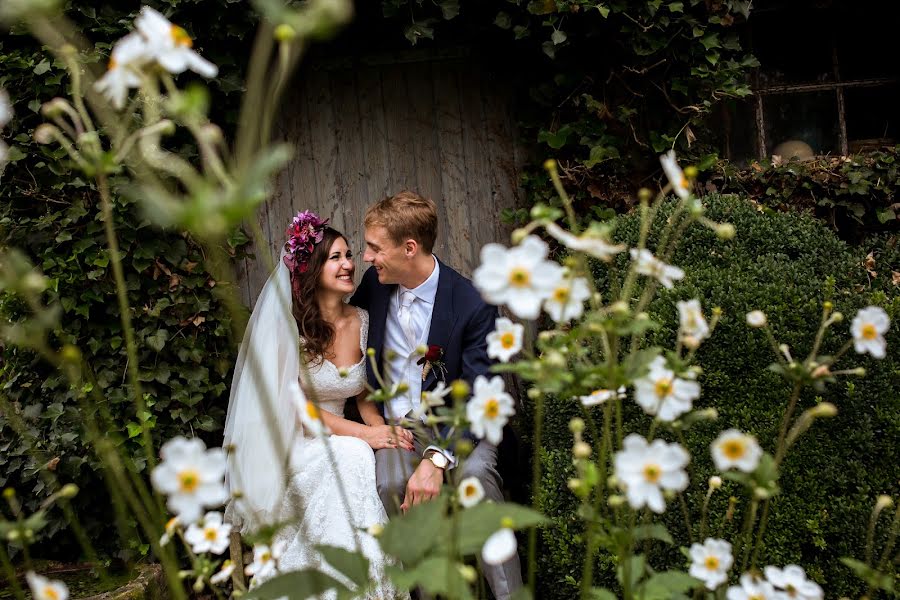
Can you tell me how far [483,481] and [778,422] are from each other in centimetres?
101

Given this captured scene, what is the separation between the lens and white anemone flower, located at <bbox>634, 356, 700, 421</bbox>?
37.3 inches

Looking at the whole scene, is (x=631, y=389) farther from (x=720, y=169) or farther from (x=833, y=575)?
(x=720, y=169)

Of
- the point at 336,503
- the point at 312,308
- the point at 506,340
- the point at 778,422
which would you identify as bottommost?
the point at 336,503

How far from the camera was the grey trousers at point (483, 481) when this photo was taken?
2551 mm

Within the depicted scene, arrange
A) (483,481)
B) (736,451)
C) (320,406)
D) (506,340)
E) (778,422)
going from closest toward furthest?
(736,451) < (506,340) < (778,422) < (320,406) < (483,481)

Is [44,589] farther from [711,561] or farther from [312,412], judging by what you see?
[711,561]

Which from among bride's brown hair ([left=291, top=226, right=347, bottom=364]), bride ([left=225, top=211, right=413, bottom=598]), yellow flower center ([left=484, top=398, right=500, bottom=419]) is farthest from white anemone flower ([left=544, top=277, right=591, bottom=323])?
bride's brown hair ([left=291, top=226, right=347, bottom=364])

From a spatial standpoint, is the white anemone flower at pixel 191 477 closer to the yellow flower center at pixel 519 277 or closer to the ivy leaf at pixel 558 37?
the yellow flower center at pixel 519 277

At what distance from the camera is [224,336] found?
3.34 metres

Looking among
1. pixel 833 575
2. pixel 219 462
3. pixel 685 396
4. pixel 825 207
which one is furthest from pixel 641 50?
pixel 219 462

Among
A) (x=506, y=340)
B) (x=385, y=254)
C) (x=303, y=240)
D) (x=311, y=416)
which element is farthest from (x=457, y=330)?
(x=311, y=416)

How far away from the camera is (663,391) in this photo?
3.07 ft

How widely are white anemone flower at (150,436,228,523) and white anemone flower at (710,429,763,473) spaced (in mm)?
571

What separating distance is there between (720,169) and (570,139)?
75cm
